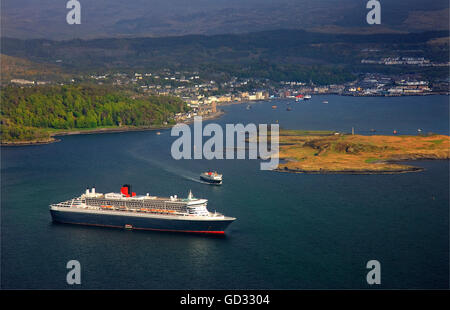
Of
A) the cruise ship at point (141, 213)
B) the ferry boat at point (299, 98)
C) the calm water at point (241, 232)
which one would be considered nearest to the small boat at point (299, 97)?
the ferry boat at point (299, 98)

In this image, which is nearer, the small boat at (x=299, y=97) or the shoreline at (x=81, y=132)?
the shoreline at (x=81, y=132)

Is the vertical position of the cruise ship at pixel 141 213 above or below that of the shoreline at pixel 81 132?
below

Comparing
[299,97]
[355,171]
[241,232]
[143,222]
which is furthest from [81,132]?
[299,97]

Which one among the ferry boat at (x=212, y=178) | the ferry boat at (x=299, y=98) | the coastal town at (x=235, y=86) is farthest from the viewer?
the ferry boat at (x=299, y=98)

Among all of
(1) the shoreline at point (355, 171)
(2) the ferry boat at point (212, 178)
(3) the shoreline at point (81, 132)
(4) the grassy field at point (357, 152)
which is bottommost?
(2) the ferry boat at point (212, 178)

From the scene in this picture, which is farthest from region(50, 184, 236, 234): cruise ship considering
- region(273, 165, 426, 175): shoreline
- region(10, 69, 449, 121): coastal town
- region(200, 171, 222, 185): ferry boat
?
region(10, 69, 449, 121): coastal town

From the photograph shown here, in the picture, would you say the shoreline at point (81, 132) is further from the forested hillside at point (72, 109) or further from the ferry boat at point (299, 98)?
the ferry boat at point (299, 98)

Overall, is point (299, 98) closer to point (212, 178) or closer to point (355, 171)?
point (355, 171)

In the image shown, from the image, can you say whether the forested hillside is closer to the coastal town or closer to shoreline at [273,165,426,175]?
the coastal town
